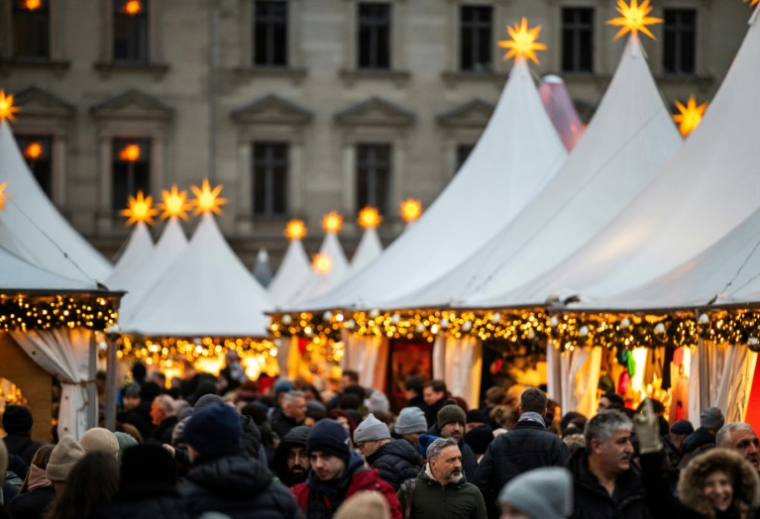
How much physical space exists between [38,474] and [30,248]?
10.4 meters

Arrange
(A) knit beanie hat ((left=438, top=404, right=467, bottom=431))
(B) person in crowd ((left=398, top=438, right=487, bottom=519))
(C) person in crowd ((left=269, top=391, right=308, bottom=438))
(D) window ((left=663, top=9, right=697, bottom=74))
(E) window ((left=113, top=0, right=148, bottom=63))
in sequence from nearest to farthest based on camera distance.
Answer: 1. (B) person in crowd ((left=398, top=438, right=487, bottom=519))
2. (A) knit beanie hat ((left=438, top=404, right=467, bottom=431))
3. (C) person in crowd ((left=269, top=391, right=308, bottom=438))
4. (E) window ((left=113, top=0, right=148, bottom=63))
5. (D) window ((left=663, top=9, right=697, bottom=74))

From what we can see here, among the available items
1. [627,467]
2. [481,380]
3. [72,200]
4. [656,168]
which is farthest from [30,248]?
[72,200]

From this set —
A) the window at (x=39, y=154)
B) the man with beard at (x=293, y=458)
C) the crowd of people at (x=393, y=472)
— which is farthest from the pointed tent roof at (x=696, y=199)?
the window at (x=39, y=154)

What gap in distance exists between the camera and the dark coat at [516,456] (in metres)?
8.56

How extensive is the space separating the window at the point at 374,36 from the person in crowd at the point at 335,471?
32.8 meters

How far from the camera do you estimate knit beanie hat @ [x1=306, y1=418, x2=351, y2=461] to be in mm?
7203

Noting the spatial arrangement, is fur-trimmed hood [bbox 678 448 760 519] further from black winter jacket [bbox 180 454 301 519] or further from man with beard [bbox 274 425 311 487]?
man with beard [bbox 274 425 311 487]

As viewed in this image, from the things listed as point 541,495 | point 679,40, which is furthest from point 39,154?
Result: point 541,495

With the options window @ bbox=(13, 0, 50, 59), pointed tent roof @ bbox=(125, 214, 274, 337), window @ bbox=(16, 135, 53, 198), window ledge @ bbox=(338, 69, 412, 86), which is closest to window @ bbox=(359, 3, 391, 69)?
window ledge @ bbox=(338, 69, 412, 86)

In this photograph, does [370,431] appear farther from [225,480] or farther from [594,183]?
[594,183]

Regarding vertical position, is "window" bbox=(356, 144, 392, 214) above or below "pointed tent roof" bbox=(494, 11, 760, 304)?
above

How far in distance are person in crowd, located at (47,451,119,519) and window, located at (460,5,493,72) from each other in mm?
34356

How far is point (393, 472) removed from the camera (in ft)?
28.9

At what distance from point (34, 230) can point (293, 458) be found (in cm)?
1146
